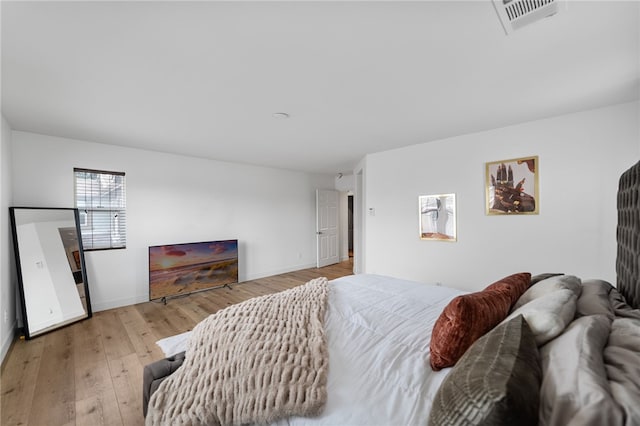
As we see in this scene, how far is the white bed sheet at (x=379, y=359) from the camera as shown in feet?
3.22

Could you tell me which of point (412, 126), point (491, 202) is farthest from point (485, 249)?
point (412, 126)

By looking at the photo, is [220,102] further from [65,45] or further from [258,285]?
[258,285]

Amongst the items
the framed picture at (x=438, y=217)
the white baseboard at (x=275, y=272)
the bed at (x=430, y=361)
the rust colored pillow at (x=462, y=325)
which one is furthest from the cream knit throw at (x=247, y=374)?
the white baseboard at (x=275, y=272)

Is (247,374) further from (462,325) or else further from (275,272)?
(275,272)

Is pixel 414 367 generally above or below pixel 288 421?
above

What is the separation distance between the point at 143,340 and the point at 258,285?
2275 mm

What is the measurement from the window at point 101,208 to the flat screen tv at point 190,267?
58 cm

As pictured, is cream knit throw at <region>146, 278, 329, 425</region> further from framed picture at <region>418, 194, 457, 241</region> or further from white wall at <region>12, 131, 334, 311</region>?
white wall at <region>12, 131, 334, 311</region>

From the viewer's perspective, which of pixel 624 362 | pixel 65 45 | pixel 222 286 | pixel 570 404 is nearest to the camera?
pixel 570 404

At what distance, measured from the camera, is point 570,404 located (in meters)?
0.64

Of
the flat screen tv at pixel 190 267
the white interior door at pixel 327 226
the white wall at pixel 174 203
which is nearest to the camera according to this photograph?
the white wall at pixel 174 203

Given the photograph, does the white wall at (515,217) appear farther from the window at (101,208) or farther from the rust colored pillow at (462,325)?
the window at (101,208)

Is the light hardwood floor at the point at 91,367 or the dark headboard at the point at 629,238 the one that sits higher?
the dark headboard at the point at 629,238

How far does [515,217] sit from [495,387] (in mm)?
3192
